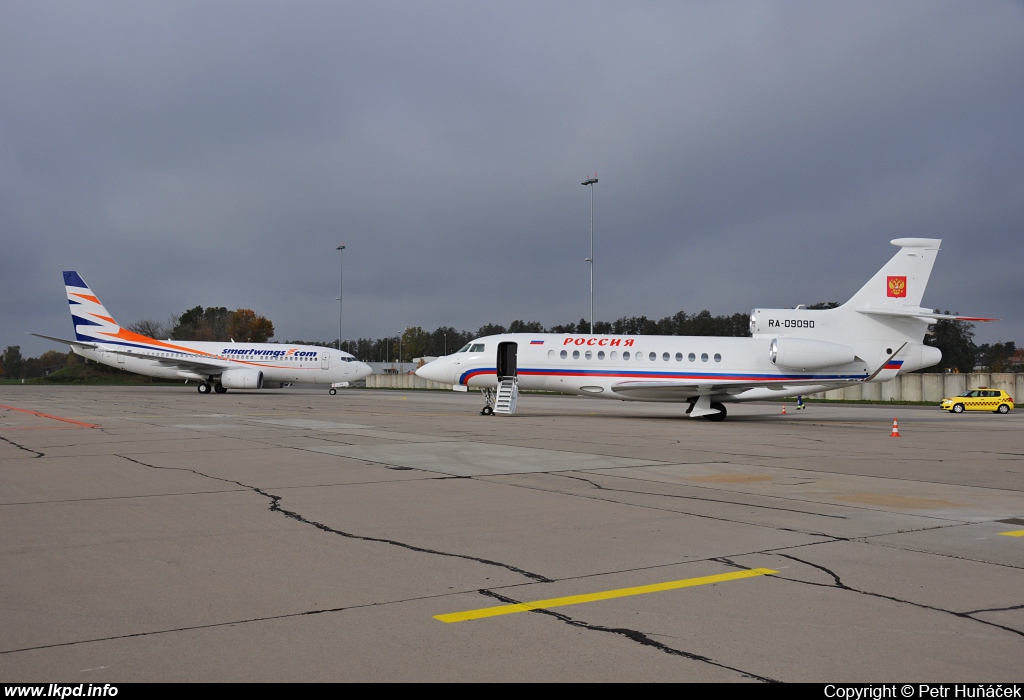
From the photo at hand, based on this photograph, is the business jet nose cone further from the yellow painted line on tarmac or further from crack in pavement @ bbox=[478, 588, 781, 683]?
crack in pavement @ bbox=[478, 588, 781, 683]

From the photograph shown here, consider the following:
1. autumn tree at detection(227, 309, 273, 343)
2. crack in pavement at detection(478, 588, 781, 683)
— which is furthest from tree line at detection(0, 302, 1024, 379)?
crack in pavement at detection(478, 588, 781, 683)

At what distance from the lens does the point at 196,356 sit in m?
47.2

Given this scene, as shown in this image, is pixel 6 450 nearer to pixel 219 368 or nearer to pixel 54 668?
pixel 54 668

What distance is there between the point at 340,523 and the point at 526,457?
22.4ft

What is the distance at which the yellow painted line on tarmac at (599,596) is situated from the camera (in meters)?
4.98

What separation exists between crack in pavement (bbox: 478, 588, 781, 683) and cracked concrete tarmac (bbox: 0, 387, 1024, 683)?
18 millimetres

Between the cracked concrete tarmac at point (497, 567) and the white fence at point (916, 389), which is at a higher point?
the white fence at point (916, 389)

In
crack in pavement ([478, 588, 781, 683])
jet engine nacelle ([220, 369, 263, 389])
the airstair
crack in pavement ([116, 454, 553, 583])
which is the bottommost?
crack in pavement ([478, 588, 781, 683])

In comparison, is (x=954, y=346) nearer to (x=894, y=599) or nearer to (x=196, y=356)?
(x=196, y=356)

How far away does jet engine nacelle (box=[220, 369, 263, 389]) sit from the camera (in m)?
46.4

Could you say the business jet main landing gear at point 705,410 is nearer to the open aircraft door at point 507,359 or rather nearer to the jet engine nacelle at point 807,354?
the jet engine nacelle at point 807,354

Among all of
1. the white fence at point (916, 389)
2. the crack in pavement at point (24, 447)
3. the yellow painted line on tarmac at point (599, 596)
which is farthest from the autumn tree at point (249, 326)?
the yellow painted line on tarmac at point (599, 596)

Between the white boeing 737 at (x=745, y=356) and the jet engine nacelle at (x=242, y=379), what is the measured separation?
2173cm

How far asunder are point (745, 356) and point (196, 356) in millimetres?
33899
